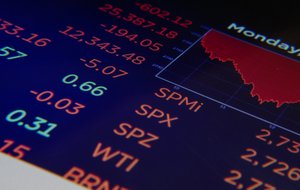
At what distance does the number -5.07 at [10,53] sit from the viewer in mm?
1657

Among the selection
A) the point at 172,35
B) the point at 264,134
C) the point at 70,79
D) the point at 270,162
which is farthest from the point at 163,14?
→ the point at 270,162

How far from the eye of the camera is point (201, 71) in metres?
1.73

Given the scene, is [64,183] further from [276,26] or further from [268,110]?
[276,26]

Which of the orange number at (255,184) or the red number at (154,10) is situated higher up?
the red number at (154,10)

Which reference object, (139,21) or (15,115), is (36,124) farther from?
(139,21)

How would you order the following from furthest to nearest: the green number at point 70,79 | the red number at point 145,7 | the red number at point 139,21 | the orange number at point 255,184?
the red number at point 145,7 < the red number at point 139,21 < the green number at point 70,79 < the orange number at point 255,184

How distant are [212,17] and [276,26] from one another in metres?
0.27

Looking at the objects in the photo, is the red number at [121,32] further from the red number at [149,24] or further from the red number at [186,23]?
the red number at [186,23]

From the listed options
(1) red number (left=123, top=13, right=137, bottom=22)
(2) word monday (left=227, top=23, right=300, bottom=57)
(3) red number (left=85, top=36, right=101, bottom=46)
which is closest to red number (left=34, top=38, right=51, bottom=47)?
(3) red number (left=85, top=36, right=101, bottom=46)

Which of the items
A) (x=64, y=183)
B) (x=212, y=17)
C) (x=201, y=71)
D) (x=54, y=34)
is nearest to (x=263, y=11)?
(x=212, y=17)

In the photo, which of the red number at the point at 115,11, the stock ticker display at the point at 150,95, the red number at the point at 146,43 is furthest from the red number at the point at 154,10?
the red number at the point at 146,43

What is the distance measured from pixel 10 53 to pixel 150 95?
0.49 metres

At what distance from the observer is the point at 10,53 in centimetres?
167

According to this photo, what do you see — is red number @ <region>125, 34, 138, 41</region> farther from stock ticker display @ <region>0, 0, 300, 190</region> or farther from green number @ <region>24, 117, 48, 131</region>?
green number @ <region>24, 117, 48, 131</region>
